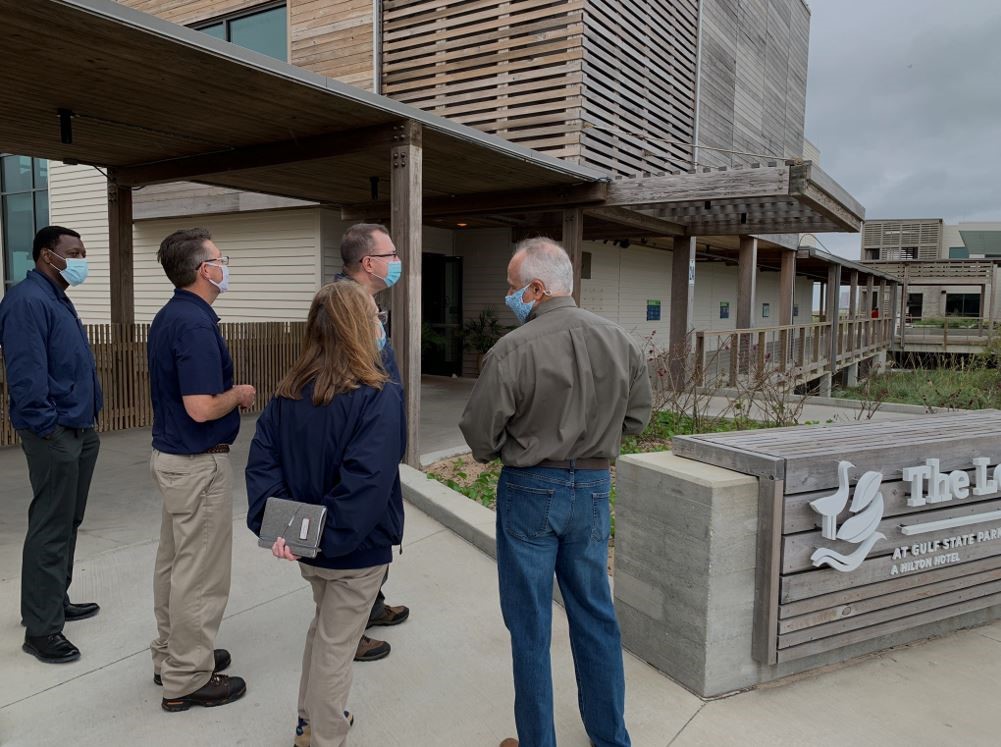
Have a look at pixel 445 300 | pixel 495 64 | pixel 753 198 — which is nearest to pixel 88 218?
pixel 445 300

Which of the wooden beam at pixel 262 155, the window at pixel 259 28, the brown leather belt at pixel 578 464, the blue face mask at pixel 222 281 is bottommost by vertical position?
the brown leather belt at pixel 578 464

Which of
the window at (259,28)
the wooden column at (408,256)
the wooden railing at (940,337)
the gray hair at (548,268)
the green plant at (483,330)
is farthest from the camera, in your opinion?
the wooden railing at (940,337)

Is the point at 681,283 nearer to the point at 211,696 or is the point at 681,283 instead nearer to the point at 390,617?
the point at 390,617

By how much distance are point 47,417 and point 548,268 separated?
2.22m

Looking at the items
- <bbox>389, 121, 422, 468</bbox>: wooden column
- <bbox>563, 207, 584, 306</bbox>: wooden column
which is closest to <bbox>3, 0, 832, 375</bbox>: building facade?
<bbox>563, 207, 584, 306</bbox>: wooden column

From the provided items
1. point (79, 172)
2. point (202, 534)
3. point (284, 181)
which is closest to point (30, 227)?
point (79, 172)

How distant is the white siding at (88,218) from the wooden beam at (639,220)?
10.2m

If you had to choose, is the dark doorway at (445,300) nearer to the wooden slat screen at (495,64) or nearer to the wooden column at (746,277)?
the wooden slat screen at (495,64)

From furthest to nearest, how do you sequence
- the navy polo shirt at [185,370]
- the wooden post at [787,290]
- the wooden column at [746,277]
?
1. the wooden post at [787,290]
2. the wooden column at [746,277]
3. the navy polo shirt at [185,370]

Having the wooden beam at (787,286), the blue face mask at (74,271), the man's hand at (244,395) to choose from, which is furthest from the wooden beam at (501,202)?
the wooden beam at (787,286)

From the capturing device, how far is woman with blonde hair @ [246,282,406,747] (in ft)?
7.61

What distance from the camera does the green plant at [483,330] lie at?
558 inches

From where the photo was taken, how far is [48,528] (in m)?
3.21

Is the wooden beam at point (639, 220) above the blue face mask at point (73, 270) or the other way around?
above
